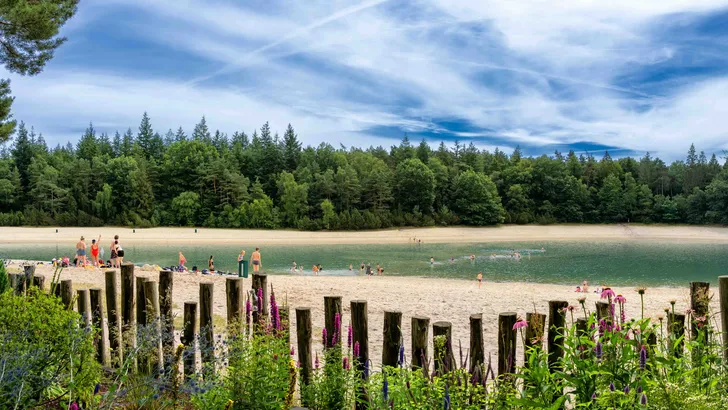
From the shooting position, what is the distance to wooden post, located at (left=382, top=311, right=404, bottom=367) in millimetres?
3574

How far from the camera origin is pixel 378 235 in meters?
66.4

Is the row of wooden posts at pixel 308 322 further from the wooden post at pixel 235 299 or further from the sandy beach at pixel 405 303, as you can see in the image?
the sandy beach at pixel 405 303

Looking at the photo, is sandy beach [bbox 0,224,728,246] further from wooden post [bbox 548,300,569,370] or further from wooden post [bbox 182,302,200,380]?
wooden post [bbox 548,300,569,370]

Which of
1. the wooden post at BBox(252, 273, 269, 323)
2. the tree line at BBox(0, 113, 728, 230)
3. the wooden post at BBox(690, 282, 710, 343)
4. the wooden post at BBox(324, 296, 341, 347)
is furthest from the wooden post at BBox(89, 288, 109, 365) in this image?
the tree line at BBox(0, 113, 728, 230)

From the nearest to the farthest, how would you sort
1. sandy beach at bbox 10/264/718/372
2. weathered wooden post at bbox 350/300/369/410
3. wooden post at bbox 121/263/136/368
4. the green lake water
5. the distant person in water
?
weathered wooden post at bbox 350/300/369/410
wooden post at bbox 121/263/136/368
sandy beach at bbox 10/264/718/372
the distant person in water
the green lake water

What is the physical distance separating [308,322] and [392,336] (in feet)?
2.45

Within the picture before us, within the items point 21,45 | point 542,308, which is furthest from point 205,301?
point 542,308

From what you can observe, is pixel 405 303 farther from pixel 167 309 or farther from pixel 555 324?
pixel 555 324

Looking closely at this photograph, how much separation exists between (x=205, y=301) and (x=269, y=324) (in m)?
0.79

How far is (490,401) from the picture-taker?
268 cm

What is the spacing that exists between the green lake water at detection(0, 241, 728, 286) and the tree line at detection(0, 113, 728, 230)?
24.0 m

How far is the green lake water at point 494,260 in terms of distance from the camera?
1214 inches

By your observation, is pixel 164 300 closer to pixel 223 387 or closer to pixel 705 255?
pixel 223 387

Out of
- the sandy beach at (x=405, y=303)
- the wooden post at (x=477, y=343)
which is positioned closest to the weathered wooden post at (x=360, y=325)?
the wooden post at (x=477, y=343)
